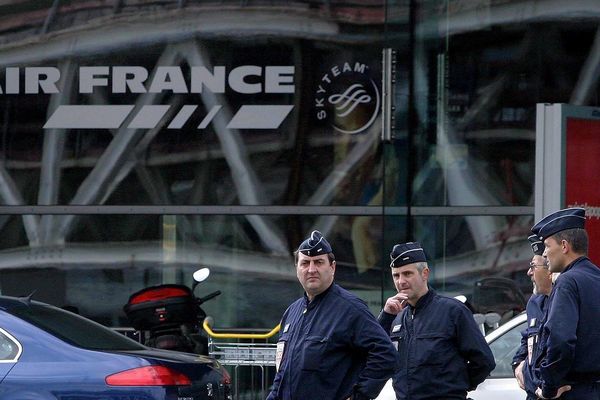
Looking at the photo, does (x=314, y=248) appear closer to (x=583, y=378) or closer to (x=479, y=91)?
(x=583, y=378)

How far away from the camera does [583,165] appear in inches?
376

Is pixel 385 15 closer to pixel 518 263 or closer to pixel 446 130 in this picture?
pixel 446 130

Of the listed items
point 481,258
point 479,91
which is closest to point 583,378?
point 481,258

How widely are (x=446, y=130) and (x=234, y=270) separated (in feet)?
7.61

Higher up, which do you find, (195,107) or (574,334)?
(195,107)

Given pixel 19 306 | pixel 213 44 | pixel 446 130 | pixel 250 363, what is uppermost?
pixel 213 44

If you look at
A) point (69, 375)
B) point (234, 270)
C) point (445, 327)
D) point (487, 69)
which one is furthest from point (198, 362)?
point (487, 69)

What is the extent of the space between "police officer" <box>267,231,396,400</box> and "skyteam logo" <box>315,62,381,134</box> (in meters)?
6.27

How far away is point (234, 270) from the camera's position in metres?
13.4

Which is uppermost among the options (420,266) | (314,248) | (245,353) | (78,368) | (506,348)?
(314,248)

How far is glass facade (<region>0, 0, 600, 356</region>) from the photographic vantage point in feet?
43.1

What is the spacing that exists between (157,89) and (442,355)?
6.79 metres

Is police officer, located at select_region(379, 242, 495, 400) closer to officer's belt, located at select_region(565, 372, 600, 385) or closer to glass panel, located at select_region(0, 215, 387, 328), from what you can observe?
officer's belt, located at select_region(565, 372, 600, 385)

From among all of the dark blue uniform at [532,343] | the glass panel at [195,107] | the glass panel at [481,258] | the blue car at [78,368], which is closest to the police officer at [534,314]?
the dark blue uniform at [532,343]
